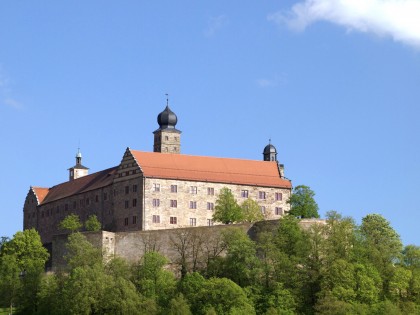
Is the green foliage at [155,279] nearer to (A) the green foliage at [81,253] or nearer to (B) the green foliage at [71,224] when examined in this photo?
(A) the green foliage at [81,253]

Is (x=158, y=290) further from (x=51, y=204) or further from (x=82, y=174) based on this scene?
(x=82, y=174)

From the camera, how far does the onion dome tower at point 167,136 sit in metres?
125

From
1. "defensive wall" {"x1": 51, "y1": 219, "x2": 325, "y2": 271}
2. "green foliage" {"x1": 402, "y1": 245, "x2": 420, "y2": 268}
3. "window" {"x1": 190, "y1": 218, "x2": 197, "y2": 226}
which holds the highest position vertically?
"window" {"x1": 190, "y1": 218, "x2": 197, "y2": 226}

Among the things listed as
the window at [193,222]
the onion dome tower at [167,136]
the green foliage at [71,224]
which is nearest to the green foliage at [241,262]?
the window at [193,222]

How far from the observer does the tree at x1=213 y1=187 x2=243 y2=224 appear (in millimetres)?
105000

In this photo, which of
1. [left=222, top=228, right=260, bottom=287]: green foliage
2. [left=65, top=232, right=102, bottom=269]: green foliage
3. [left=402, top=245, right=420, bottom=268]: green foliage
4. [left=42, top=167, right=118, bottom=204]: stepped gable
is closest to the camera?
[left=222, top=228, right=260, bottom=287]: green foliage

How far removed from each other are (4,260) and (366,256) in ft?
103

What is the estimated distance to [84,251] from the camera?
3748 inches

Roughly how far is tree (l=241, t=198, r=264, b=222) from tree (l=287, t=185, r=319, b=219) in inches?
133

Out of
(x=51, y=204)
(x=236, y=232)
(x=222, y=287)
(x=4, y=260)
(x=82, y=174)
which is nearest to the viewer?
(x=222, y=287)

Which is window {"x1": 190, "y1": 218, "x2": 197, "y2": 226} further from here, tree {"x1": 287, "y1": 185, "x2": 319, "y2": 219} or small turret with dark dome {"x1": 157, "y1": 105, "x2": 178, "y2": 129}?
small turret with dark dome {"x1": 157, "y1": 105, "x2": 178, "y2": 129}

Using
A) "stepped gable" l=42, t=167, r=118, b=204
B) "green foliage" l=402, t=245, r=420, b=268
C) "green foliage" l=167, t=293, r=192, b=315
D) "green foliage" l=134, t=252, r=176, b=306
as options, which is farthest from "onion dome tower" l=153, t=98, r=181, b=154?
"green foliage" l=167, t=293, r=192, b=315

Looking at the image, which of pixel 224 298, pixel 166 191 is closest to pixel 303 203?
pixel 166 191

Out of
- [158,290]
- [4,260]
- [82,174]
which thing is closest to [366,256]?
[158,290]
